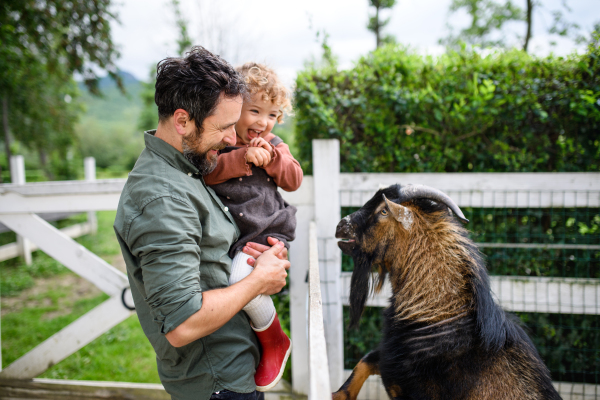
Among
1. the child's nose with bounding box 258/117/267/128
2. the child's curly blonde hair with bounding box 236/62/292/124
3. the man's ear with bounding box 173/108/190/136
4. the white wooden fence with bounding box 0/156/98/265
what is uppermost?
the child's curly blonde hair with bounding box 236/62/292/124

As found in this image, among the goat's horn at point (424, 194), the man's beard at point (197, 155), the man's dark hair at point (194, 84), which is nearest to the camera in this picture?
the man's dark hair at point (194, 84)

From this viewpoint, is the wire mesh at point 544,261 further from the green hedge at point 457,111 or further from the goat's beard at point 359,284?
the goat's beard at point 359,284

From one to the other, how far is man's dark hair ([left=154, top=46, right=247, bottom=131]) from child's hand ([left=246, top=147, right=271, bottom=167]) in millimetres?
394

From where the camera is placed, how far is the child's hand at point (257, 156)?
1.85 m

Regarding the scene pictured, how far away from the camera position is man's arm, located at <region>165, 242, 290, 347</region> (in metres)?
1.30

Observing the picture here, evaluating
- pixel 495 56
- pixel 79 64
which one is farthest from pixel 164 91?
pixel 79 64

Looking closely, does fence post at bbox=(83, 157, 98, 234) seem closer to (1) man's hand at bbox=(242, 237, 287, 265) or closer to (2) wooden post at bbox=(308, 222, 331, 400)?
(1) man's hand at bbox=(242, 237, 287, 265)

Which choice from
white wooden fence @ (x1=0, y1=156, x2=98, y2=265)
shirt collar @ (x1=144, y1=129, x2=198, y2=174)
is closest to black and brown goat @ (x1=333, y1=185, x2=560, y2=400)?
shirt collar @ (x1=144, y1=129, x2=198, y2=174)

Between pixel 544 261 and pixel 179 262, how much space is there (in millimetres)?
3541

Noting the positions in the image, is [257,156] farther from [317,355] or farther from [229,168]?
[317,355]

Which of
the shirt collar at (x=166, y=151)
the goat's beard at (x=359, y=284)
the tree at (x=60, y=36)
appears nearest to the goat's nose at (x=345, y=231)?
the goat's beard at (x=359, y=284)

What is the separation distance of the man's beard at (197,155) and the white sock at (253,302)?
1.54 feet

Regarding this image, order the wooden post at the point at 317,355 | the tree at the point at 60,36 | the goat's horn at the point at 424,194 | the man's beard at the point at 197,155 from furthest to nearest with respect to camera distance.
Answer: the tree at the point at 60,36 < the goat's horn at the point at 424,194 < the man's beard at the point at 197,155 < the wooden post at the point at 317,355

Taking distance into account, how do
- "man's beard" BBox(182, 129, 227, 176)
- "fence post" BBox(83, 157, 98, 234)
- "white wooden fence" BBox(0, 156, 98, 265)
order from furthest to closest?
"fence post" BBox(83, 157, 98, 234), "white wooden fence" BBox(0, 156, 98, 265), "man's beard" BBox(182, 129, 227, 176)
